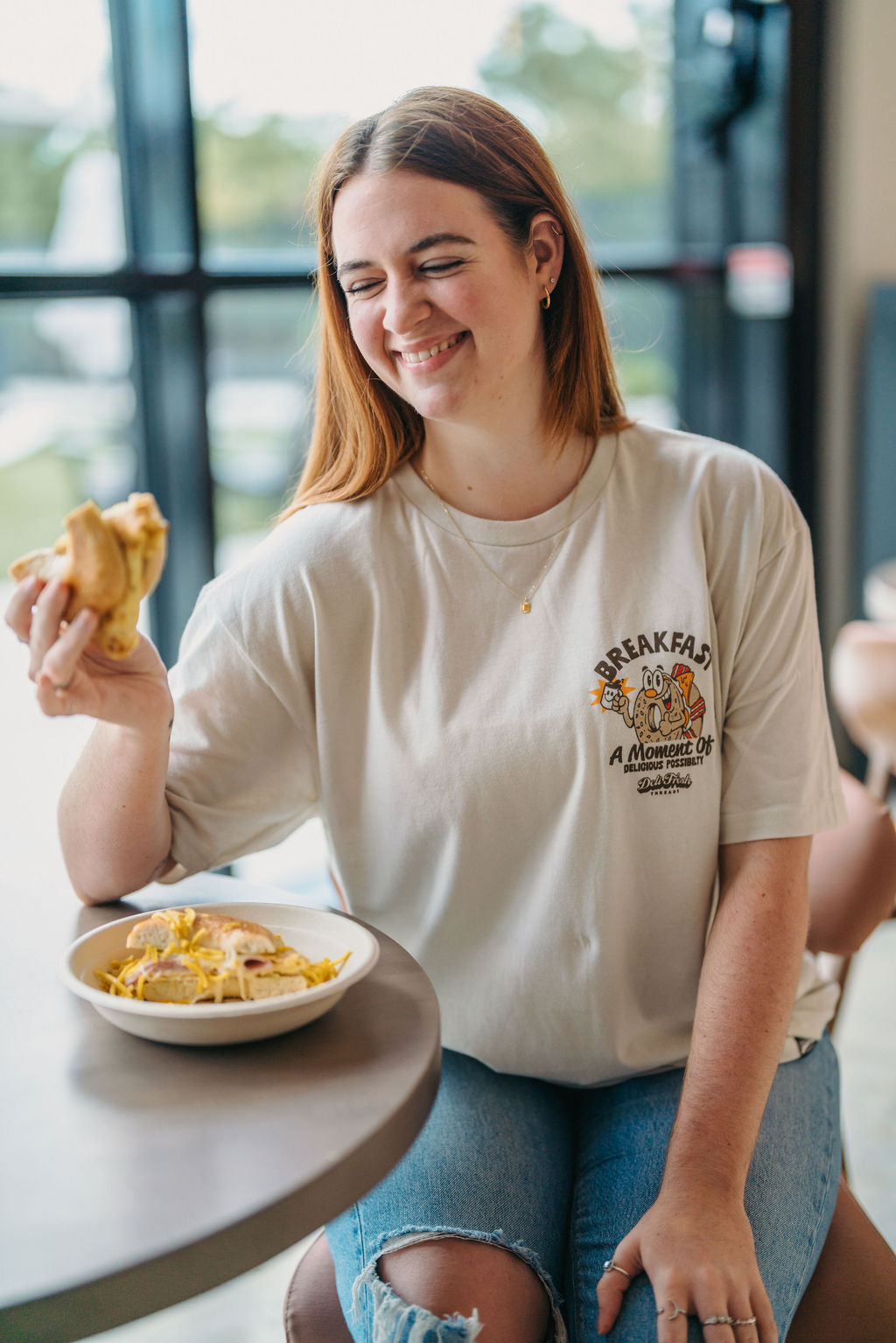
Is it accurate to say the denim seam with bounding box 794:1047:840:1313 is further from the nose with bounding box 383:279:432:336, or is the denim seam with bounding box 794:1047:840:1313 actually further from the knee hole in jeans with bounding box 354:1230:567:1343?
the nose with bounding box 383:279:432:336

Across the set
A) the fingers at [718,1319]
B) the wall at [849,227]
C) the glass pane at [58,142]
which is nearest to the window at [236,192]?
the glass pane at [58,142]

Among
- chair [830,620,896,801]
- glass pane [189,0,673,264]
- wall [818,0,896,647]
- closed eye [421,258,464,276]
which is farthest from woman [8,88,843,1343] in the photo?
wall [818,0,896,647]

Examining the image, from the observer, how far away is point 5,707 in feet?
8.63

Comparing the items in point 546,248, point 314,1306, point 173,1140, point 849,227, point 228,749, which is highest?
point 849,227

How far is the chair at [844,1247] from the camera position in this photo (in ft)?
3.61

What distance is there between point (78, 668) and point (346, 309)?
1.75 ft

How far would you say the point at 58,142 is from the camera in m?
2.46

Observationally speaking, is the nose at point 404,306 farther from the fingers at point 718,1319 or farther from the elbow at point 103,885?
the fingers at point 718,1319

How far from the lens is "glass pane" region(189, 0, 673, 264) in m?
2.62

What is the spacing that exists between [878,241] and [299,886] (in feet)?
7.54

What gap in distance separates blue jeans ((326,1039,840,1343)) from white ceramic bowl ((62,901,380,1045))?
21 cm

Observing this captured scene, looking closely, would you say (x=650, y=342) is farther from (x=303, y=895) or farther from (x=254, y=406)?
(x=303, y=895)

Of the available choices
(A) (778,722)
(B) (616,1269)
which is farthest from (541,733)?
(B) (616,1269)

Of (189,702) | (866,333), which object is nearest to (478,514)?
(189,702)
